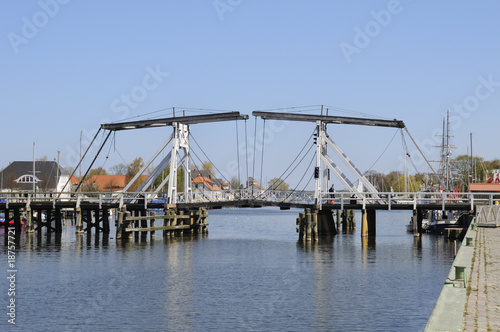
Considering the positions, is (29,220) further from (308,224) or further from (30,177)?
(30,177)

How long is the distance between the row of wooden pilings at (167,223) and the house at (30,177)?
59.9 m

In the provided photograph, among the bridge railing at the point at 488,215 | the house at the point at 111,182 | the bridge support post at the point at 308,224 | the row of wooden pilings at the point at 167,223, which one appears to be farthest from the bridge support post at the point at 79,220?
the house at the point at 111,182

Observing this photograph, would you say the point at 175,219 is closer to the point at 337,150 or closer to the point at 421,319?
the point at 337,150

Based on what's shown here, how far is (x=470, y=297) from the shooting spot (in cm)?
1470

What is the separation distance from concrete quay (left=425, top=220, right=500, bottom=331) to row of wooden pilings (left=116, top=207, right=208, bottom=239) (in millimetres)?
25075

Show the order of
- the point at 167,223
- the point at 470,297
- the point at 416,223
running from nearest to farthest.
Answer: the point at 470,297
the point at 416,223
the point at 167,223

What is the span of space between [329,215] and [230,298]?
1038 inches

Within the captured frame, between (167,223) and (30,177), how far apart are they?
234 ft

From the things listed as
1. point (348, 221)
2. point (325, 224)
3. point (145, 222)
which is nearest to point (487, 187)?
point (348, 221)

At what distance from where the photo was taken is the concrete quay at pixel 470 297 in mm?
12031

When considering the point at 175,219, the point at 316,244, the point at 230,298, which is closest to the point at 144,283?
the point at 230,298

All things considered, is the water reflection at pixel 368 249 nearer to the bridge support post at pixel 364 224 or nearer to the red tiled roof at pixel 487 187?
the bridge support post at pixel 364 224

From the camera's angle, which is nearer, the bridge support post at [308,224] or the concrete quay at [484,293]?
the concrete quay at [484,293]

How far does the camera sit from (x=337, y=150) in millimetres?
43281
